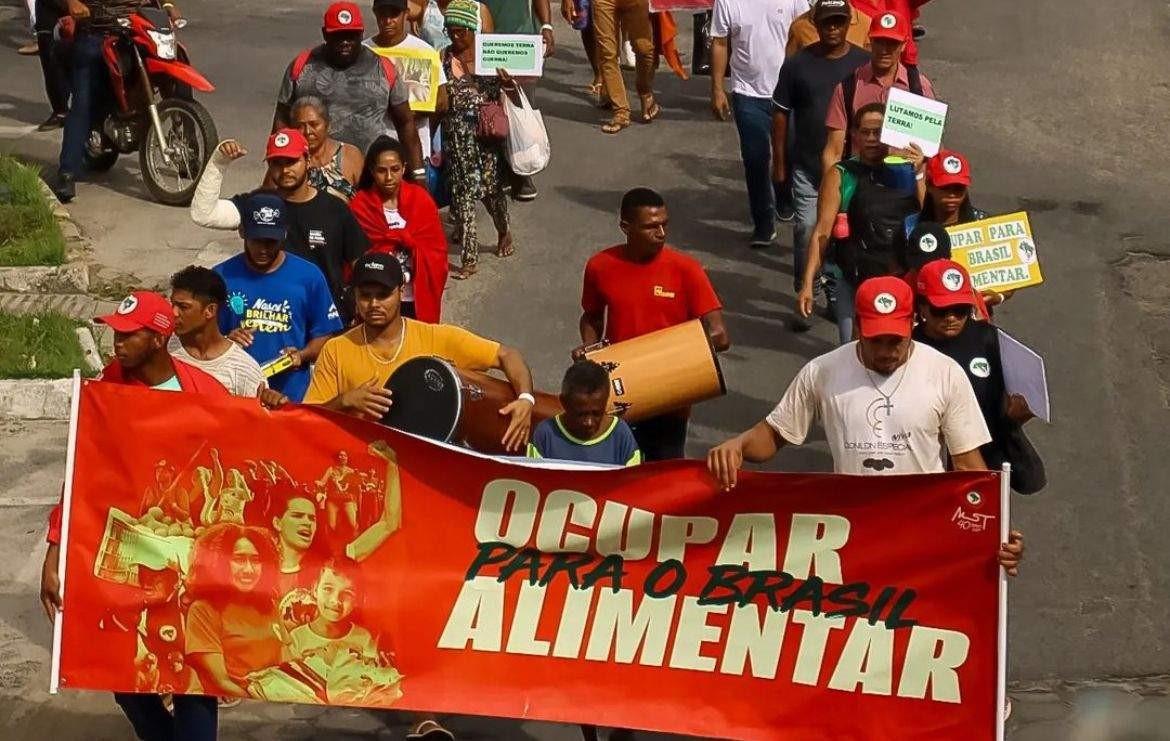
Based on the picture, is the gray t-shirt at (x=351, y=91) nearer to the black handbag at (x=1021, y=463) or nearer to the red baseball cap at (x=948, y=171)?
the red baseball cap at (x=948, y=171)

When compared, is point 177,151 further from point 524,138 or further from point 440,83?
point 524,138

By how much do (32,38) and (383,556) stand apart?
13.6 metres

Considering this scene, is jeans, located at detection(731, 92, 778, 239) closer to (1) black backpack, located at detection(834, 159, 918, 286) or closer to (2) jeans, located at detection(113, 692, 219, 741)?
(1) black backpack, located at detection(834, 159, 918, 286)

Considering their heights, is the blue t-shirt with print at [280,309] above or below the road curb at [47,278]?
above

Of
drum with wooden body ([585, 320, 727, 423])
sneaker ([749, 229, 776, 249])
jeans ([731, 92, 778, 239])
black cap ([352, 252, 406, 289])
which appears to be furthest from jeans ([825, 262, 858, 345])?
sneaker ([749, 229, 776, 249])

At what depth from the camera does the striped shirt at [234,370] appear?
7527mm

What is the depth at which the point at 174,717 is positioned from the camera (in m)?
6.91

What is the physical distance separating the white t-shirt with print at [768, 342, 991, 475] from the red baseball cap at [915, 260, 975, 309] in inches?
22.3

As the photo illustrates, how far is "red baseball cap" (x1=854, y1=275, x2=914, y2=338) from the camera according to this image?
671 cm

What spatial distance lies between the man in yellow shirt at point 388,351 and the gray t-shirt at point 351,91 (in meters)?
3.75

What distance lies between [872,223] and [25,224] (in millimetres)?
5758

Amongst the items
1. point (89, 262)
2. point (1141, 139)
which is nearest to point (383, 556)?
point (89, 262)

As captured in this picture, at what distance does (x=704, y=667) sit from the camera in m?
6.64

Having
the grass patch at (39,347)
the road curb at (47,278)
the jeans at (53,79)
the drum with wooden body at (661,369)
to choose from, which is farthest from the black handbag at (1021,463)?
the jeans at (53,79)
